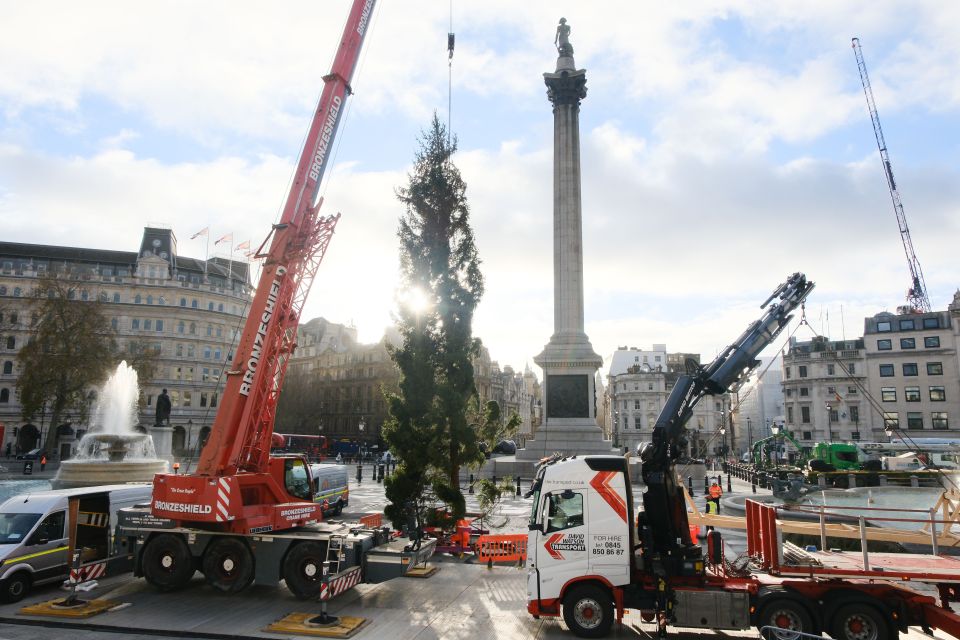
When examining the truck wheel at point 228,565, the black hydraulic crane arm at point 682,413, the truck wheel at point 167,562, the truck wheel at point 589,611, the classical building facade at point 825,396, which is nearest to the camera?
the truck wheel at point 589,611

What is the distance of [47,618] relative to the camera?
11.3 metres

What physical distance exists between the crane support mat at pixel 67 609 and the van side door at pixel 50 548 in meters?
1.22

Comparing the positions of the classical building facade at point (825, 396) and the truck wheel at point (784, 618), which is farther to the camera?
the classical building facade at point (825, 396)

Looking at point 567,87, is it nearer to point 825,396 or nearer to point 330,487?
point 330,487

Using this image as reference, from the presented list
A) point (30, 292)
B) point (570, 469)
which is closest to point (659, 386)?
point (30, 292)

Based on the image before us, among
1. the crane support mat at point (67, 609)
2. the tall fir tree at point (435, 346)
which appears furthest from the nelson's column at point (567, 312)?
the crane support mat at point (67, 609)

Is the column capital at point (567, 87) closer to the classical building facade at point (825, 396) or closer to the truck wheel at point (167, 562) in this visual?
the truck wheel at point (167, 562)

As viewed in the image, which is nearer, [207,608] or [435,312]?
[207,608]

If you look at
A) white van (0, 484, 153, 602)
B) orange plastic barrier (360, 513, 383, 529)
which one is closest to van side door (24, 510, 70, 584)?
white van (0, 484, 153, 602)

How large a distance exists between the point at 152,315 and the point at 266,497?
71964 mm

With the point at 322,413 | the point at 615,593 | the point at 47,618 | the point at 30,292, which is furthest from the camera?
the point at 322,413

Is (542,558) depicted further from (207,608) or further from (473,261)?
(473,261)

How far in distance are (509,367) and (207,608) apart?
359 ft

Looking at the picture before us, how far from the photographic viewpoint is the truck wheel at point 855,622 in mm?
9531
